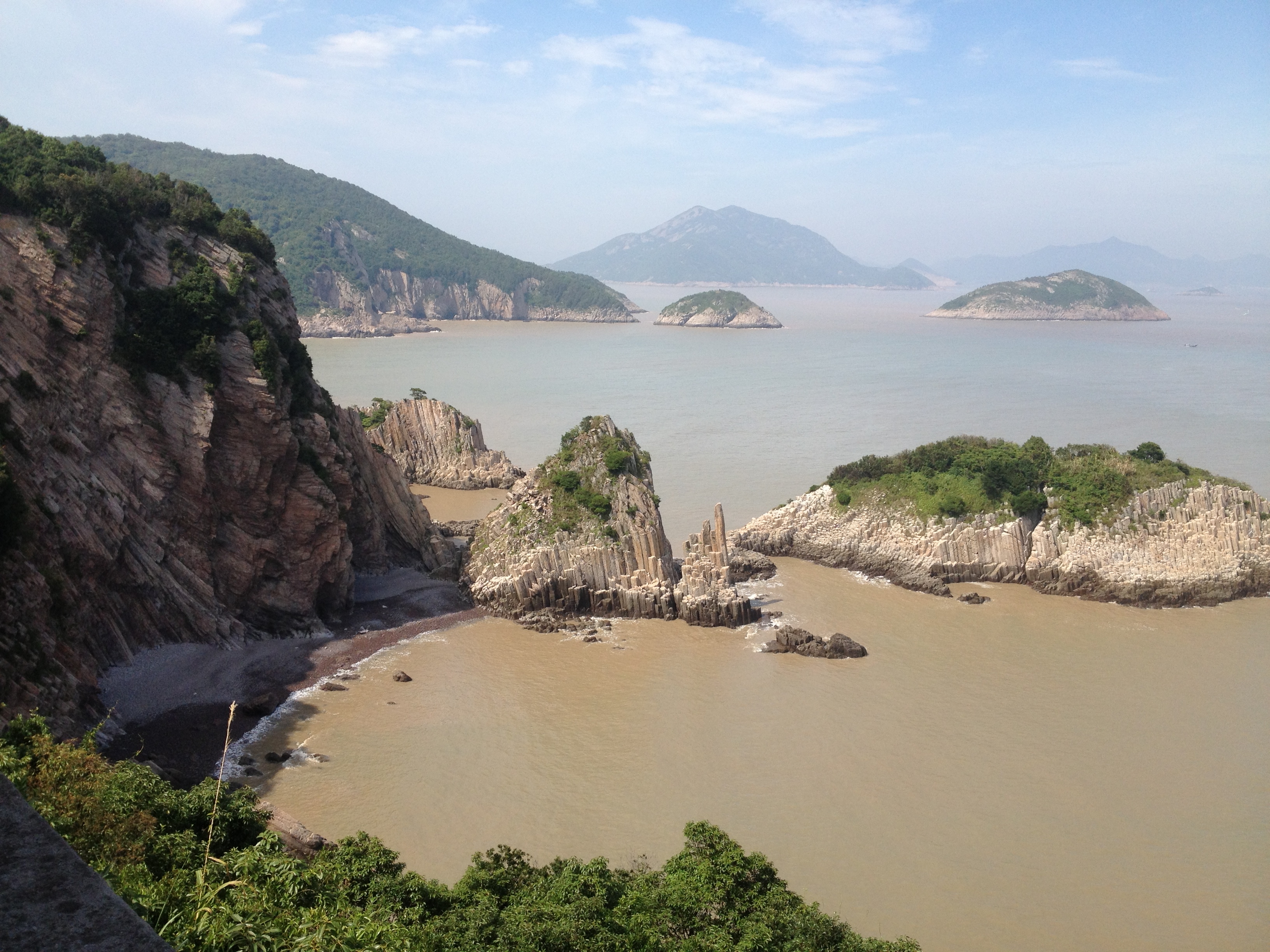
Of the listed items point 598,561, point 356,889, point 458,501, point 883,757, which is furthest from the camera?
point 458,501

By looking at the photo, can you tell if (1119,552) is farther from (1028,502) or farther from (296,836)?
(296,836)

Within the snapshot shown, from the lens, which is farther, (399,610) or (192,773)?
(399,610)

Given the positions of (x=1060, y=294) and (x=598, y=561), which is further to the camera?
(x=1060, y=294)

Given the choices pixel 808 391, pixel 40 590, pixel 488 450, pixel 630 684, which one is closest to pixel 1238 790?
pixel 630 684

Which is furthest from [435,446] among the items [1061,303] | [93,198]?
[1061,303]

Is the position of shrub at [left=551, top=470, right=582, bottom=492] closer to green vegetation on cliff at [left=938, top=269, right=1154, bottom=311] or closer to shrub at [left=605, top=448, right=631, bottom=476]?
shrub at [left=605, top=448, right=631, bottom=476]

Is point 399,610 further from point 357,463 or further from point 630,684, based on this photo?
point 630,684

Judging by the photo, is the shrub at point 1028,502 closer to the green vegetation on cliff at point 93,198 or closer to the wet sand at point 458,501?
the wet sand at point 458,501
